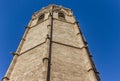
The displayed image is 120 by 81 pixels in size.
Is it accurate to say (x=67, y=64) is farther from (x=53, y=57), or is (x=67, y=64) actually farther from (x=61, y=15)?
(x=61, y=15)

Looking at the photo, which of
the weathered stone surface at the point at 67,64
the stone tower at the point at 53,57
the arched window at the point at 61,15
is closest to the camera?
the weathered stone surface at the point at 67,64

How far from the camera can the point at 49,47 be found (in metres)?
14.6

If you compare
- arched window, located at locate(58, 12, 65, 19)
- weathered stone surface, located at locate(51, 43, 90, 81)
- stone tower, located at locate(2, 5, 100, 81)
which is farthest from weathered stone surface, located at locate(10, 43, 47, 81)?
arched window, located at locate(58, 12, 65, 19)

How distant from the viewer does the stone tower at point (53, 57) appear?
1257 centimetres

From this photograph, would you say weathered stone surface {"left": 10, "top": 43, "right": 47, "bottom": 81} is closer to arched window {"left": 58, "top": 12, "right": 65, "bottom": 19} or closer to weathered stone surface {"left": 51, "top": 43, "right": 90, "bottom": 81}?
weathered stone surface {"left": 51, "top": 43, "right": 90, "bottom": 81}

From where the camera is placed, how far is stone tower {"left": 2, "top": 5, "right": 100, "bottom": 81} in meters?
12.6

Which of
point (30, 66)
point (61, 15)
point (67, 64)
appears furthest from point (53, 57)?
point (61, 15)

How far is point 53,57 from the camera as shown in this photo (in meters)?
13.9

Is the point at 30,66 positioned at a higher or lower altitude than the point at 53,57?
lower

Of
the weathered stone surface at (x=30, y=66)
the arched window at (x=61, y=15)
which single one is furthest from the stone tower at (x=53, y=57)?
the arched window at (x=61, y=15)

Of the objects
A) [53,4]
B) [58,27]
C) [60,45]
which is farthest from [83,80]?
[53,4]

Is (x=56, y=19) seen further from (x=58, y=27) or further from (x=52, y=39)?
(x=52, y=39)

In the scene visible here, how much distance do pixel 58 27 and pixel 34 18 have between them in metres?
6.24

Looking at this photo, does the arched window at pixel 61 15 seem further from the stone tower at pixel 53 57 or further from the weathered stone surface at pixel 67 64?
the weathered stone surface at pixel 67 64
